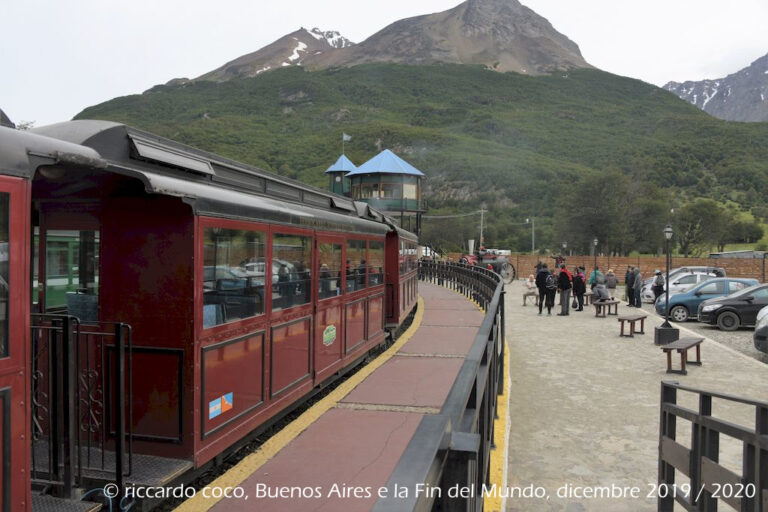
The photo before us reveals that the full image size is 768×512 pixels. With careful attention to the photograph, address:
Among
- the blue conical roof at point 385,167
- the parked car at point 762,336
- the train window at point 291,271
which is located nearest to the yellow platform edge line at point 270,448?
the train window at point 291,271

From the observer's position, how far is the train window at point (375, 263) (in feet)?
34.1

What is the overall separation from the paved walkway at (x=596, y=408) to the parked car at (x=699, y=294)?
473cm

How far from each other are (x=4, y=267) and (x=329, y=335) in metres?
5.19

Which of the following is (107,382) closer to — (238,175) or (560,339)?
(238,175)

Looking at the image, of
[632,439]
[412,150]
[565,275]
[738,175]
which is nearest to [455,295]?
[565,275]

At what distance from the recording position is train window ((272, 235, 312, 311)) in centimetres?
605

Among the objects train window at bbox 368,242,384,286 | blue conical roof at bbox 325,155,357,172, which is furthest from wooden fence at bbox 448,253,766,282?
train window at bbox 368,242,384,286

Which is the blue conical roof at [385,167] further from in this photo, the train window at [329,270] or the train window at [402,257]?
the train window at [329,270]

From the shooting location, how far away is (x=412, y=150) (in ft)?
385

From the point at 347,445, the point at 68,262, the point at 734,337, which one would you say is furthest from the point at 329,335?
the point at 734,337

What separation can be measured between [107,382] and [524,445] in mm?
4124

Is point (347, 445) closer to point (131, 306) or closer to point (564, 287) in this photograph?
point (131, 306)

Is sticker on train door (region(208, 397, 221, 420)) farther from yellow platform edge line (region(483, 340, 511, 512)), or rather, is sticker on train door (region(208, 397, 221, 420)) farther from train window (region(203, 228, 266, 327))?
yellow platform edge line (region(483, 340, 511, 512))

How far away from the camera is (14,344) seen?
306cm
